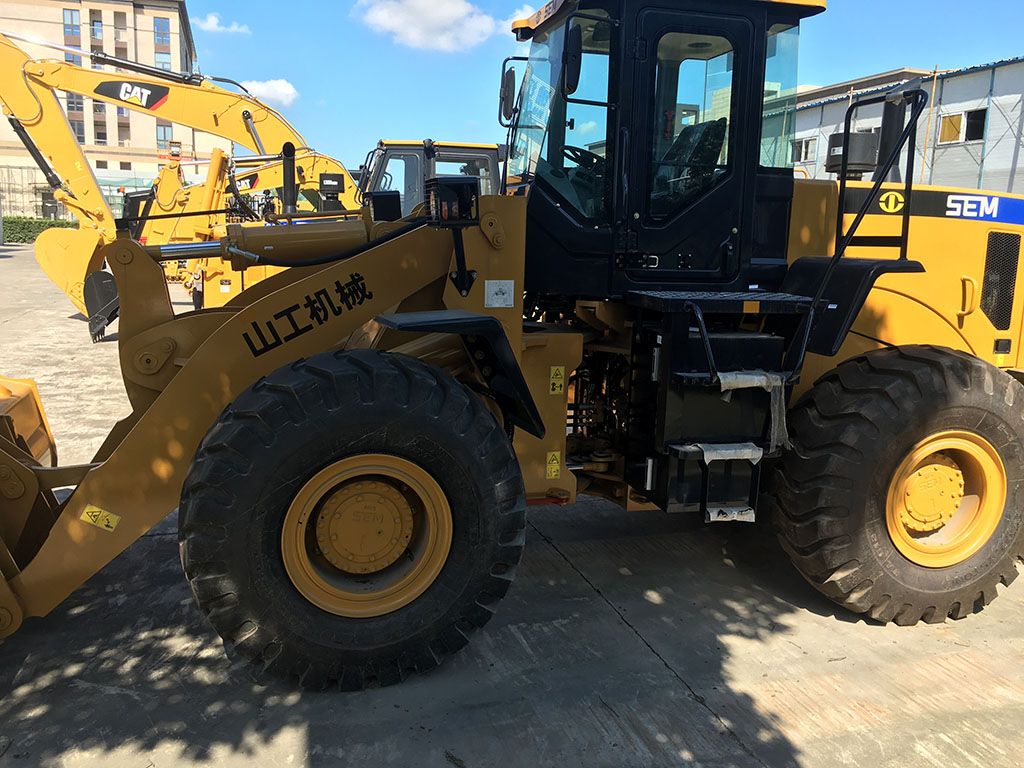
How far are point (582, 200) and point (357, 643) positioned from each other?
7.76 feet

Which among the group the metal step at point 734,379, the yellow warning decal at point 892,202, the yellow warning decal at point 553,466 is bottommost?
the yellow warning decal at point 553,466

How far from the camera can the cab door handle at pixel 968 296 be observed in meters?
4.36

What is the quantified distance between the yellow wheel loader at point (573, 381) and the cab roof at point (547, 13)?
0.02 m

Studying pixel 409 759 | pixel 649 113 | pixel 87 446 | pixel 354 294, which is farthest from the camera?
pixel 87 446

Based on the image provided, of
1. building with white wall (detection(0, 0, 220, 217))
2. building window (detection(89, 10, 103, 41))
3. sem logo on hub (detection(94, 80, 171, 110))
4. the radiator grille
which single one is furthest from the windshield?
building window (detection(89, 10, 103, 41))

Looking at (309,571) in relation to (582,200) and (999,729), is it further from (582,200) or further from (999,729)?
(999,729)

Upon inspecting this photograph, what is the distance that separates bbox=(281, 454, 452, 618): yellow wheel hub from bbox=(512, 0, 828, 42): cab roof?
2.42 metres

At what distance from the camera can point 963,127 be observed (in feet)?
75.0

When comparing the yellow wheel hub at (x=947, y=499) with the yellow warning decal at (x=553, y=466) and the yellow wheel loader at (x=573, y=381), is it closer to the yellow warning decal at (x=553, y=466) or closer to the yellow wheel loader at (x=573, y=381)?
the yellow wheel loader at (x=573, y=381)

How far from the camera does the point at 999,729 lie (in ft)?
10.0

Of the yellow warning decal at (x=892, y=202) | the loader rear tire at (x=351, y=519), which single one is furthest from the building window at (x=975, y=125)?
the loader rear tire at (x=351, y=519)

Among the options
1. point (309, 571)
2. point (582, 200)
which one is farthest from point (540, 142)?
point (309, 571)

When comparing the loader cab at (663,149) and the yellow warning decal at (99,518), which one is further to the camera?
the loader cab at (663,149)

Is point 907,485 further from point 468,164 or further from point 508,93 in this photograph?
point 468,164
